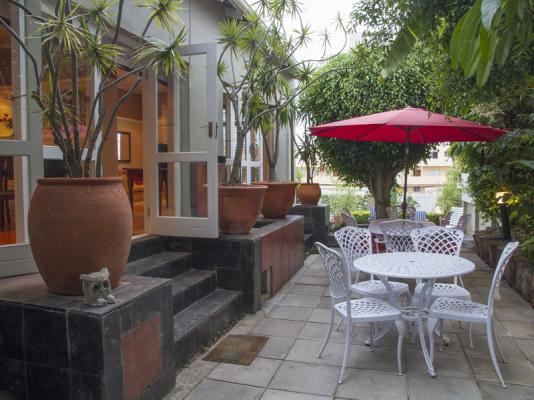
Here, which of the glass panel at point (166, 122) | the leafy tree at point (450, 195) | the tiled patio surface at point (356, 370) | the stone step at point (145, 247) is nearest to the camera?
the tiled patio surface at point (356, 370)

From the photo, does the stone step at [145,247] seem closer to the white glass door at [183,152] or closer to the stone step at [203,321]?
the white glass door at [183,152]

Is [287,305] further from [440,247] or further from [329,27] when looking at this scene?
[329,27]

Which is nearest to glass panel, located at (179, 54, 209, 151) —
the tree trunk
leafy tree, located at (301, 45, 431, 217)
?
leafy tree, located at (301, 45, 431, 217)

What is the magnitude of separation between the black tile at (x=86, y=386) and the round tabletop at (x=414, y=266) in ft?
6.02

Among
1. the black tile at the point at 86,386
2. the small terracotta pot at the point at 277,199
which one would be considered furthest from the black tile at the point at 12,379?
the small terracotta pot at the point at 277,199

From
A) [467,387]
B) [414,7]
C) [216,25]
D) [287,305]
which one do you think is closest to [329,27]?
[216,25]

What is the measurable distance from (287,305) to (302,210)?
11.7 feet

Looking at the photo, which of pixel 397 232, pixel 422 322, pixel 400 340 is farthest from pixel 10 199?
pixel 397 232

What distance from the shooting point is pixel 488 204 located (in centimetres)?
675

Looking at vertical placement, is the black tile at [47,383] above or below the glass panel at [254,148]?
below

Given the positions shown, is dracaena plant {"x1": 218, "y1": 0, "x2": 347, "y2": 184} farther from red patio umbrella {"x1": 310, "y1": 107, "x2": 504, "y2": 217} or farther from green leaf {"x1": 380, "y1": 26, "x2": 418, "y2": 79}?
green leaf {"x1": 380, "y1": 26, "x2": 418, "y2": 79}

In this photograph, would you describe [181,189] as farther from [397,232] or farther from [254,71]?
[397,232]

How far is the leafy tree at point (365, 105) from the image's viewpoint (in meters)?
7.49

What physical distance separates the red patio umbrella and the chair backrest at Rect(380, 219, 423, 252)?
3.40 feet
